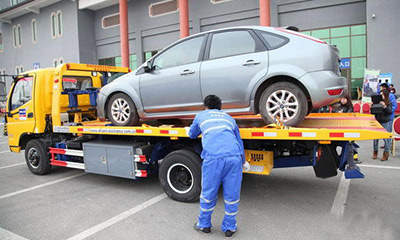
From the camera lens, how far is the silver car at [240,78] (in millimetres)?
3926

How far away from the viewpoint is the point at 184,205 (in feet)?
14.6

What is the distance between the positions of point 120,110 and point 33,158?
272cm

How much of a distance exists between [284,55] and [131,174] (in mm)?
3058

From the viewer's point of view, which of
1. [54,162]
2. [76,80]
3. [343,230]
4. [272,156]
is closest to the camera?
[343,230]

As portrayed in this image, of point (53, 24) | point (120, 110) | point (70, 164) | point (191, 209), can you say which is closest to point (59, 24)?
point (53, 24)

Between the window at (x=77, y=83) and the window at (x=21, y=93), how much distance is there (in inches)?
28.4

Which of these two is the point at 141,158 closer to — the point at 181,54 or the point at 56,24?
the point at 181,54

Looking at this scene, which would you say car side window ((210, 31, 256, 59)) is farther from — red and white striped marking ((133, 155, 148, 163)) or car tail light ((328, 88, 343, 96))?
red and white striped marking ((133, 155, 148, 163))

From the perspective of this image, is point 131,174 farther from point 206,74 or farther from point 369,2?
point 369,2

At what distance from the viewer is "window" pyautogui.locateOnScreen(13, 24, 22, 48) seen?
32656mm

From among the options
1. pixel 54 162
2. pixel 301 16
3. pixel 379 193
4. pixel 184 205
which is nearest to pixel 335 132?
pixel 379 193

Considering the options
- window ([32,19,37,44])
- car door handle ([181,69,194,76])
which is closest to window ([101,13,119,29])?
window ([32,19,37,44])

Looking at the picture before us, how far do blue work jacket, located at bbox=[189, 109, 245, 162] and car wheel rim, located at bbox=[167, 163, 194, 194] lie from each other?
3.67ft

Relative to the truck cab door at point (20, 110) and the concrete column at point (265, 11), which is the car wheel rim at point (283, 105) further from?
the concrete column at point (265, 11)
